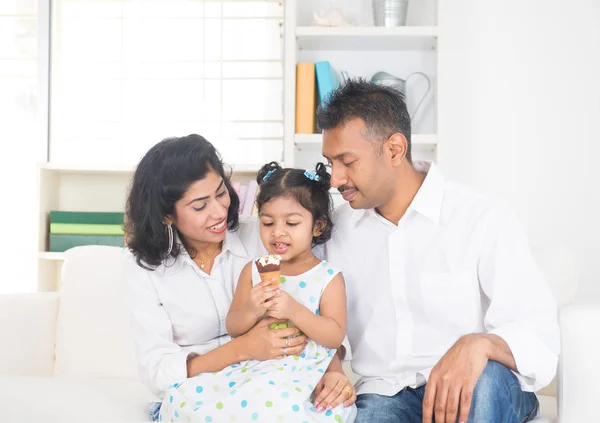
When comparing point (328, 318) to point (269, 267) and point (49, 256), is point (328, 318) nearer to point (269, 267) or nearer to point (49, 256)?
point (269, 267)

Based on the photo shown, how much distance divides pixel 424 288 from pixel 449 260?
94 mm

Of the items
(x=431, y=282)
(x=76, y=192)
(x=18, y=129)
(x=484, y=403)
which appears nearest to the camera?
(x=484, y=403)

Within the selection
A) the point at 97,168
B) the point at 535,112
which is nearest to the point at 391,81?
the point at 535,112

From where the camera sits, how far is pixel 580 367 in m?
1.79

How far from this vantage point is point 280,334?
175cm

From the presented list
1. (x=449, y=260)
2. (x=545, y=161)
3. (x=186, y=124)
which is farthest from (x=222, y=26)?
(x=449, y=260)

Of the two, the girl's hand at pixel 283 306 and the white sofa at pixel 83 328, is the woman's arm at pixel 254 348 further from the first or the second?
the white sofa at pixel 83 328

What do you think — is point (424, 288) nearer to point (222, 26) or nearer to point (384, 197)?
point (384, 197)

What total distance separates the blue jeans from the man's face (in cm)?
49

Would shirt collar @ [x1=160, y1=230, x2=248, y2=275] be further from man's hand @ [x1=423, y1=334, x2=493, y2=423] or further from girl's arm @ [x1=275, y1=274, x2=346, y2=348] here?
man's hand @ [x1=423, y1=334, x2=493, y2=423]

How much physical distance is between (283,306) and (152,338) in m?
0.39

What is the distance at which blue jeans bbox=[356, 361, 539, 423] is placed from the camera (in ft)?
5.21

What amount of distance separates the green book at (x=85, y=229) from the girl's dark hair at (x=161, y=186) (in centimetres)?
159

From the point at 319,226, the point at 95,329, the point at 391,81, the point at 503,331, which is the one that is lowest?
the point at 95,329
